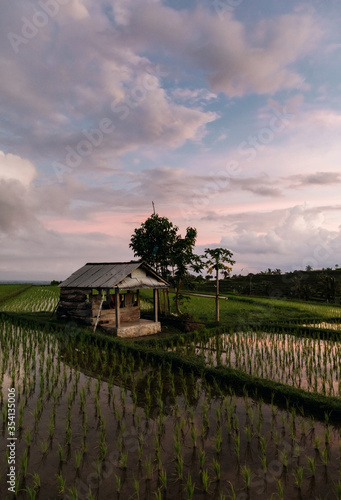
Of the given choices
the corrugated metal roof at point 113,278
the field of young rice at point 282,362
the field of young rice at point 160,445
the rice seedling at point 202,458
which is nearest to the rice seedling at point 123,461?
the field of young rice at point 160,445

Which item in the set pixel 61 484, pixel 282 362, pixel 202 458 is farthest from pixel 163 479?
pixel 282 362

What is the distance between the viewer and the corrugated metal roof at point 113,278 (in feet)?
48.3

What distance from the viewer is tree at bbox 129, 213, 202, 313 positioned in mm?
19375

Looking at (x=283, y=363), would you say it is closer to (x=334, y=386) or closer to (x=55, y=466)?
(x=334, y=386)

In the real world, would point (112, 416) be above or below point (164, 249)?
below

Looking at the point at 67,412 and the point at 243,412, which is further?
the point at 243,412

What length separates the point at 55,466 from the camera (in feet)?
15.4

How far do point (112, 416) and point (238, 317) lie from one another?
14.3 metres

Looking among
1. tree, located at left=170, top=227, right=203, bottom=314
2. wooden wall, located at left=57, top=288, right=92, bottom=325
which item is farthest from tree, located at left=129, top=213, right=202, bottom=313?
wooden wall, located at left=57, top=288, right=92, bottom=325

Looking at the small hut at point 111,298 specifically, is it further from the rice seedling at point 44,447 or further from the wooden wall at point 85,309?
the rice seedling at point 44,447

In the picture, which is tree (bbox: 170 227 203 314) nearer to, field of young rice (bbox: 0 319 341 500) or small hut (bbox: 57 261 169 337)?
small hut (bbox: 57 261 169 337)

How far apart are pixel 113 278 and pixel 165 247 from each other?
18.2 ft

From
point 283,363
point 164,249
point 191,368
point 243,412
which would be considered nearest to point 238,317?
point 164,249

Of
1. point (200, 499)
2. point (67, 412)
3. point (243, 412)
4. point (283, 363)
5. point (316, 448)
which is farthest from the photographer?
point (283, 363)
